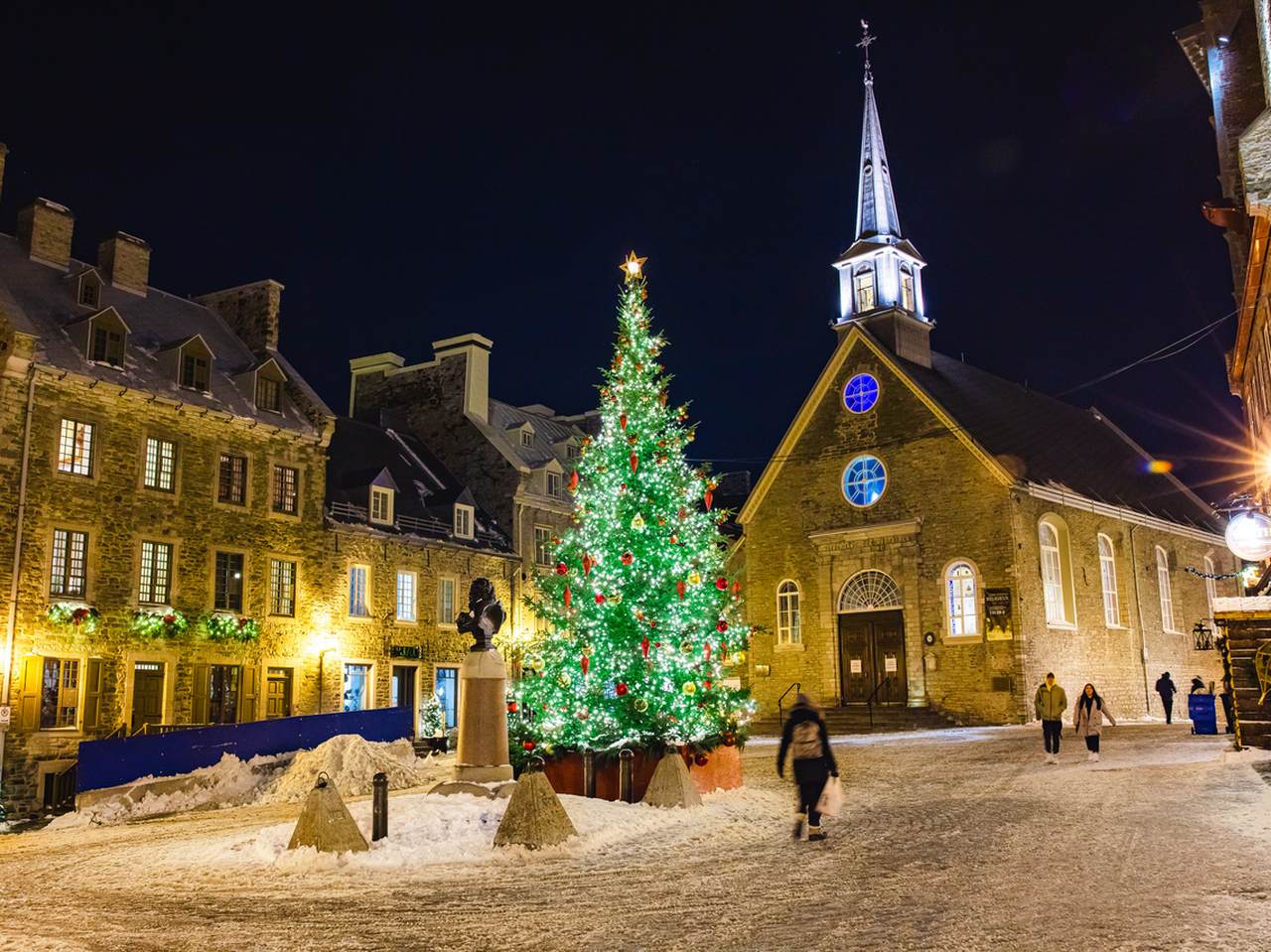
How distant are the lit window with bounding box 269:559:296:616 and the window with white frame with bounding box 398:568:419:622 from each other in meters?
3.80

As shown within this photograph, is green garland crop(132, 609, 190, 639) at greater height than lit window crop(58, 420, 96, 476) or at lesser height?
lesser

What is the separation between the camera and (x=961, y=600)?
3159 cm

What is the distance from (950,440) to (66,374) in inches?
911

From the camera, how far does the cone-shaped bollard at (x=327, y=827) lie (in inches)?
432

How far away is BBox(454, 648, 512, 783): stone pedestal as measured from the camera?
13.9 m

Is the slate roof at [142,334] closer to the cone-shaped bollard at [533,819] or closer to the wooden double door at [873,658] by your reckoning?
the wooden double door at [873,658]

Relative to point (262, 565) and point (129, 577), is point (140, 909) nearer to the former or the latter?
point (129, 577)

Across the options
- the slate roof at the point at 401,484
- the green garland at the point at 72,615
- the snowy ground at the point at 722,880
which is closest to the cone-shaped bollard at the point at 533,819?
the snowy ground at the point at 722,880

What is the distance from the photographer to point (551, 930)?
8.03m

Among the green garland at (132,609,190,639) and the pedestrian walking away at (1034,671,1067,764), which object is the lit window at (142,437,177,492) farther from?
the pedestrian walking away at (1034,671,1067,764)

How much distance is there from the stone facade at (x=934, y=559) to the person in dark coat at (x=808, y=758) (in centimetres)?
1935

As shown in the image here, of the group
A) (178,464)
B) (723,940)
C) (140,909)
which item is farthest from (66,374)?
(723,940)

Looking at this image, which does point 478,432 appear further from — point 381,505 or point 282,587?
point 282,587

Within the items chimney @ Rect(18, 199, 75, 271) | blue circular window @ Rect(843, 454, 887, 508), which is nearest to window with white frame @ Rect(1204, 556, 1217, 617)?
blue circular window @ Rect(843, 454, 887, 508)
